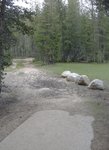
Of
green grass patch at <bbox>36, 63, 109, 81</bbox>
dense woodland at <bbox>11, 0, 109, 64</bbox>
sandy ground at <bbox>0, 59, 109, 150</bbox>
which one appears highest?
dense woodland at <bbox>11, 0, 109, 64</bbox>

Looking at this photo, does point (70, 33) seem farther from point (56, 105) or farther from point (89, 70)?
point (56, 105)

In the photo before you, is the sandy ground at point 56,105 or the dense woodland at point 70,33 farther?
the dense woodland at point 70,33

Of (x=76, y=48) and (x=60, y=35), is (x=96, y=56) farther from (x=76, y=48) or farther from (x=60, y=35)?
(x=60, y=35)

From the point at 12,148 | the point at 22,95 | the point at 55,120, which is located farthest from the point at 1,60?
the point at 12,148

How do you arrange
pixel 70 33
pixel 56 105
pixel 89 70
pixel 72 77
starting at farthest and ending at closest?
pixel 70 33 → pixel 89 70 → pixel 72 77 → pixel 56 105

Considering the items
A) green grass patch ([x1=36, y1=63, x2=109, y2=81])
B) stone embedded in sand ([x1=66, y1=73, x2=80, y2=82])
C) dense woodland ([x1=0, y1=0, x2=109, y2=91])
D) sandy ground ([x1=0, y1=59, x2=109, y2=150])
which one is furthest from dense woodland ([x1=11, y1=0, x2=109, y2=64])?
sandy ground ([x1=0, y1=59, x2=109, y2=150])

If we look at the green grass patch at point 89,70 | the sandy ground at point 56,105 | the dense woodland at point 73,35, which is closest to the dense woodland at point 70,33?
the dense woodland at point 73,35

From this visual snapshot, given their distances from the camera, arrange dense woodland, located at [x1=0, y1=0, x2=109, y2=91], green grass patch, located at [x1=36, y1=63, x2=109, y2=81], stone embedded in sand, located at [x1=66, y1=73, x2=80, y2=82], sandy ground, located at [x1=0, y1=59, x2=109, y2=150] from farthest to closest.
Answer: dense woodland, located at [x1=0, y1=0, x2=109, y2=91] < green grass patch, located at [x1=36, y1=63, x2=109, y2=81] < stone embedded in sand, located at [x1=66, y1=73, x2=80, y2=82] < sandy ground, located at [x1=0, y1=59, x2=109, y2=150]

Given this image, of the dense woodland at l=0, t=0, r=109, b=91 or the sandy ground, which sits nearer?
the sandy ground

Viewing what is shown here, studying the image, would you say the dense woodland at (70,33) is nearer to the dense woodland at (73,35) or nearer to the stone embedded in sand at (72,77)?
the dense woodland at (73,35)

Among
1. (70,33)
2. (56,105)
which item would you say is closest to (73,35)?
(70,33)

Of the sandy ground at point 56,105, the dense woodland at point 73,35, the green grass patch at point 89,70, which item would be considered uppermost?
the dense woodland at point 73,35

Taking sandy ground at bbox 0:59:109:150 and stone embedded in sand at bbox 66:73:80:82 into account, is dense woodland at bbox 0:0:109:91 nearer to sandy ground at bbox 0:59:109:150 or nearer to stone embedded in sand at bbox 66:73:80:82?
stone embedded in sand at bbox 66:73:80:82

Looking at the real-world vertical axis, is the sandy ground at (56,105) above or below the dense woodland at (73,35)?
below
